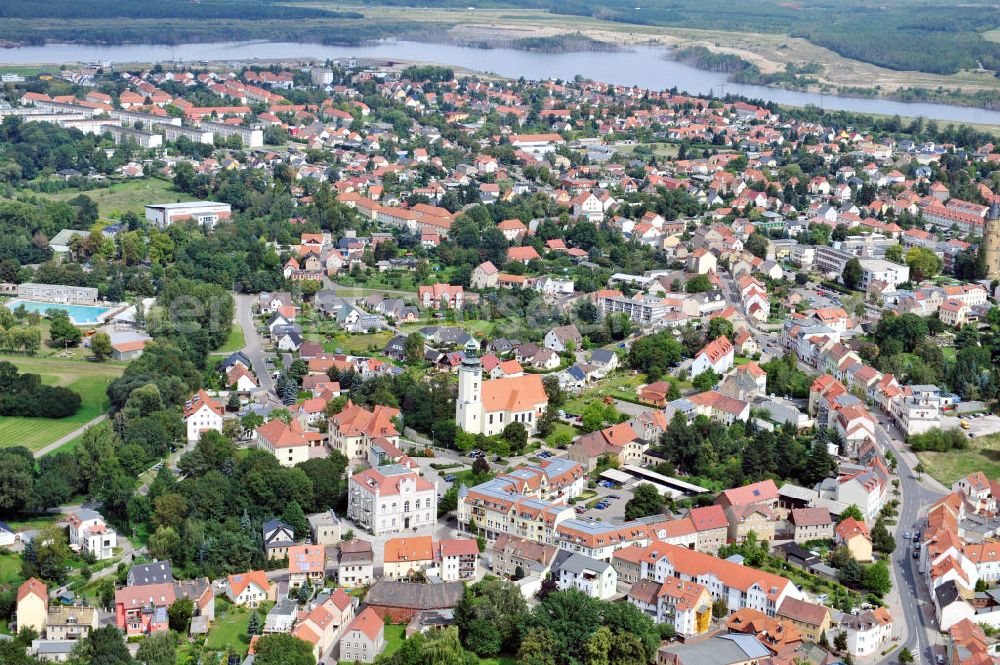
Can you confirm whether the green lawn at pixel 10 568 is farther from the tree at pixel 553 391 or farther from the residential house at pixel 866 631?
the residential house at pixel 866 631

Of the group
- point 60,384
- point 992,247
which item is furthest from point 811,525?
point 992,247

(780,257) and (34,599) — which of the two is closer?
(34,599)

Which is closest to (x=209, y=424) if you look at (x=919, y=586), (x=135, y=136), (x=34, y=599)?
(x=34, y=599)

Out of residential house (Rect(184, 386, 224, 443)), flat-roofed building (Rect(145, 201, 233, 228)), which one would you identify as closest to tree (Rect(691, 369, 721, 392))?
residential house (Rect(184, 386, 224, 443))

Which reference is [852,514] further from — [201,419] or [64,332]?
[64,332]

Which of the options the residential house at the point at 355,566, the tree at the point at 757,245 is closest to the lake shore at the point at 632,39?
the tree at the point at 757,245

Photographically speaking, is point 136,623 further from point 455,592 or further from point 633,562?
point 633,562

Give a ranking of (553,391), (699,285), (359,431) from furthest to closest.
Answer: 1. (699,285)
2. (553,391)
3. (359,431)
